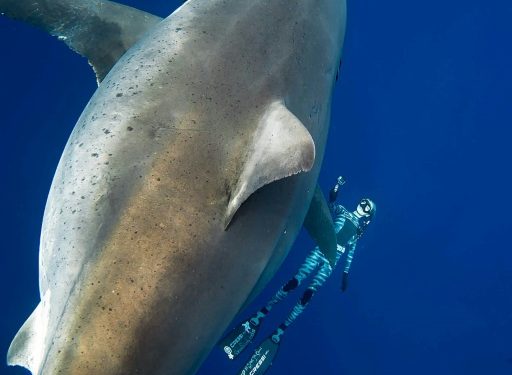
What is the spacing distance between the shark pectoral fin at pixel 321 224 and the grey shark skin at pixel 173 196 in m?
1.30

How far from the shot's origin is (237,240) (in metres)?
2.54

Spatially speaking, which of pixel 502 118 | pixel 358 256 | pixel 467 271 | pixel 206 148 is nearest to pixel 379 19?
pixel 502 118

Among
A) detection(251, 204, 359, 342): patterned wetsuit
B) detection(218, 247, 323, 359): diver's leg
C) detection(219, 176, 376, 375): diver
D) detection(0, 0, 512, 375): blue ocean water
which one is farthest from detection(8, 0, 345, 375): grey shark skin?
detection(0, 0, 512, 375): blue ocean water

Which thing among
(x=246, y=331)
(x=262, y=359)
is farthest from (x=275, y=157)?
(x=262, y=359)

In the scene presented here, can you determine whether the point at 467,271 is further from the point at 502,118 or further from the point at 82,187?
the point at 82,187

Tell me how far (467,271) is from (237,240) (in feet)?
80.2

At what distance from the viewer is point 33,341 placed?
2.32 metres

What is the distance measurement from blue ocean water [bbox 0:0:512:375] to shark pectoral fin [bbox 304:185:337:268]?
10.6 metres

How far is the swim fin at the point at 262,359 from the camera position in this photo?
8.87 metres

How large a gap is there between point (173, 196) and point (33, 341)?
1.00 metres

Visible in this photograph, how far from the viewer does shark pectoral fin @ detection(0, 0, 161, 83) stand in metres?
3.69

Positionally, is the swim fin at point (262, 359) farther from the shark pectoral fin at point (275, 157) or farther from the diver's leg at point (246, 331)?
the shark pectoral fin at point (275, 157)

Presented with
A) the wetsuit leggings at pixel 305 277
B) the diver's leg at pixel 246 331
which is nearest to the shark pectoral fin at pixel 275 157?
the diver's leg at pixel 246 331

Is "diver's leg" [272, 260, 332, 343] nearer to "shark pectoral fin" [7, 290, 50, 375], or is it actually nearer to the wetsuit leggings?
the wetsuit leggings
